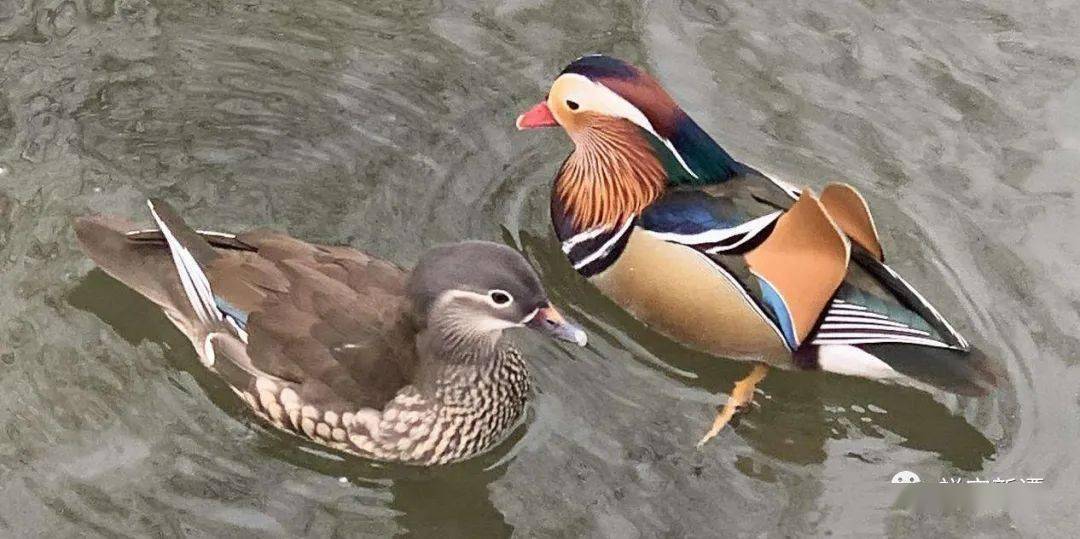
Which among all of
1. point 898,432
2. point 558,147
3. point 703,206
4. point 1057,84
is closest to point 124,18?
point 558,147

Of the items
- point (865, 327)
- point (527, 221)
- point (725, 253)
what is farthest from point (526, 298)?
point (527, 221)

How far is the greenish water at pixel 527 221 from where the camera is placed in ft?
11.3

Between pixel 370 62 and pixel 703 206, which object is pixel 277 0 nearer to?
pixel 370 62

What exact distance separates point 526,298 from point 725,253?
0.66 meters

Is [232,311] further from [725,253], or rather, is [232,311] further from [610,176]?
[725,253]

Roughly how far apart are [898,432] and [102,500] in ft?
6.72

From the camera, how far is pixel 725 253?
3.54 metres

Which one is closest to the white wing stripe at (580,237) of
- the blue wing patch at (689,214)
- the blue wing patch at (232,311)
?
the blue wing patch at (689,214)

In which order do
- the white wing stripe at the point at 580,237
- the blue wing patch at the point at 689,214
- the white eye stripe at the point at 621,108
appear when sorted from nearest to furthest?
the blue wing patch at the point at 689,214, the white eye stripe at the point at 621,108, the white wing stripe at the point at 580,237

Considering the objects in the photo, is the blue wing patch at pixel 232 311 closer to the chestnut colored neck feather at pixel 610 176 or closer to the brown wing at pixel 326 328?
the brown wing at pixel 326 328

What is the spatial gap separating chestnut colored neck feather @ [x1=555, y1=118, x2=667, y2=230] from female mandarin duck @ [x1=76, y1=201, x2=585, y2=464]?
591 mm

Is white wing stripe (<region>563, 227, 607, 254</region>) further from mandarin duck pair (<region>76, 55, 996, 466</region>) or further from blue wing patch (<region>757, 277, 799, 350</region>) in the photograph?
blue wing patch (<region>757, 277, 799, 350</region>)

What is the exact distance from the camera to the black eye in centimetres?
314

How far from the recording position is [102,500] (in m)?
3.36
